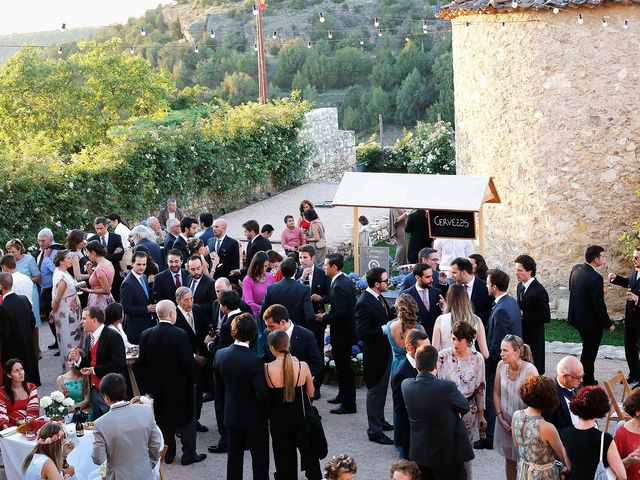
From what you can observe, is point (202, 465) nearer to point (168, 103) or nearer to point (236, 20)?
point (168, 103)

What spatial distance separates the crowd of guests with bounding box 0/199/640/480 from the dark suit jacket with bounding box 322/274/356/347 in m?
0.02

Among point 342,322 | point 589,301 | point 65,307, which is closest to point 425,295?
point 342,322

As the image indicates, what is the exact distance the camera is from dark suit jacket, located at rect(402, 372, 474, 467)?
716 centimetres

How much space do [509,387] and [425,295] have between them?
220 centimetres

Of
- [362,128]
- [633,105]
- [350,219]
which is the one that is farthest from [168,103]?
[633,105]

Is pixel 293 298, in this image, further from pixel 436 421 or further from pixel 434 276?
pixel 436 421

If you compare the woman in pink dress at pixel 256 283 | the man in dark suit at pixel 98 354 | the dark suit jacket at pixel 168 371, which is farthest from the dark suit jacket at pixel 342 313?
the man in dark suit at pixel 98 354

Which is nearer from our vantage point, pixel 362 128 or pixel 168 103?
pixel 168 103

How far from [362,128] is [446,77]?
6.11m

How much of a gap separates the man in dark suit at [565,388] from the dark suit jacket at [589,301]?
3.24 meters

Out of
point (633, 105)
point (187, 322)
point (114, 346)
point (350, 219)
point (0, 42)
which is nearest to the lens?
point (114, 346)

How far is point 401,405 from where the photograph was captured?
813 cm

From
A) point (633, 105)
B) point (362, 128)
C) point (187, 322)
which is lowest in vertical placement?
point (362, 128)

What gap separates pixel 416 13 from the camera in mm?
65250
